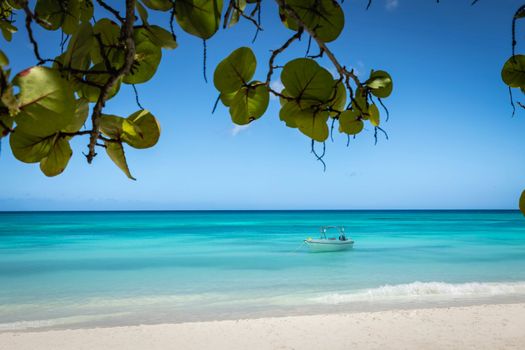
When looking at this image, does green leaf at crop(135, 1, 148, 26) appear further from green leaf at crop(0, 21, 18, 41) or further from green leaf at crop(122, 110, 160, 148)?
green leaf at crop(0, 21, 18, 41)

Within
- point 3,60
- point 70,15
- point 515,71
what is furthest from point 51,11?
point 515,71

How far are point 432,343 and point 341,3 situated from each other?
7672 millimetres

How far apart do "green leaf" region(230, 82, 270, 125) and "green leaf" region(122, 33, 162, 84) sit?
2.5 inches

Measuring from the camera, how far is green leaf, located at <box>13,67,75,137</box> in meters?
0.18

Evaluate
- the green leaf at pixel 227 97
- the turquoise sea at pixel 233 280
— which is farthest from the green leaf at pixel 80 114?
the turquoise sea at pixel 233 280

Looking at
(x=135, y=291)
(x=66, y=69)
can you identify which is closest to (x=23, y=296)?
(x=135, y=291)

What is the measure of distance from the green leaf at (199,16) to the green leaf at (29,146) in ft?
0.35

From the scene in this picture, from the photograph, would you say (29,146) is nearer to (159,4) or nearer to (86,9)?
(159,4)

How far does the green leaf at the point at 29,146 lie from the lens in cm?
24

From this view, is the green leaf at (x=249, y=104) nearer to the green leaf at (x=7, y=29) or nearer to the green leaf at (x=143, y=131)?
the green leaf at (x=143, y=131)

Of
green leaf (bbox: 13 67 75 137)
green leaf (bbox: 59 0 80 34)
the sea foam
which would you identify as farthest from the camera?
the sea foam

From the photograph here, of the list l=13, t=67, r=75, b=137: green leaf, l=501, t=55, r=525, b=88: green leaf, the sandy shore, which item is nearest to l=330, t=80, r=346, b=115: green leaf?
l=501, t=55, r=525, b=88: green leaf

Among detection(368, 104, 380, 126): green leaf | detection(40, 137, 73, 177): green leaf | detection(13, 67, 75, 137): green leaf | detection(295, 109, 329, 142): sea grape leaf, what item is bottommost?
detection(40, 137, 73, 177): green leaf

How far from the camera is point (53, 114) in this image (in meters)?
0.18
